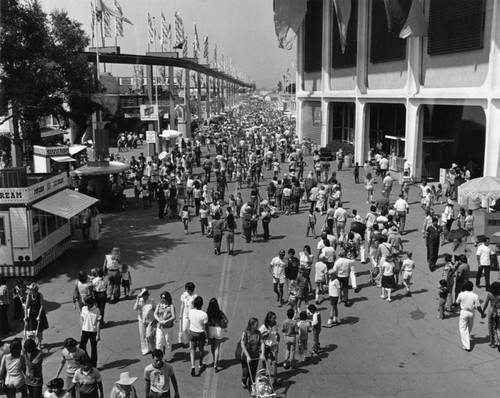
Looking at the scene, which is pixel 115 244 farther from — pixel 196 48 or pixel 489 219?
pixel 196 48

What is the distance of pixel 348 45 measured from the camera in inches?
1688

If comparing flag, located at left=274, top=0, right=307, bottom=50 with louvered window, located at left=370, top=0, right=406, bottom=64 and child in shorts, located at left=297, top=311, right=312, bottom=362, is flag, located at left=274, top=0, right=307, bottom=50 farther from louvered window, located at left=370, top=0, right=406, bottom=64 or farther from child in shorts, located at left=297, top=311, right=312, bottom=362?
child in shorts, located at left=297, top=311, right=312, bottom=362

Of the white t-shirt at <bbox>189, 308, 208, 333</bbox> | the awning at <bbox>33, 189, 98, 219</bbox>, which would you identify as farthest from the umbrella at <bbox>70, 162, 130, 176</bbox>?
the white t-shirt at <bbox>189, 308, 208, 333</bbox>

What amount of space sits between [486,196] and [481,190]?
247 mm

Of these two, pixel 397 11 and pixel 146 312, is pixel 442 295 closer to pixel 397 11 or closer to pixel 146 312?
pixel 146 312

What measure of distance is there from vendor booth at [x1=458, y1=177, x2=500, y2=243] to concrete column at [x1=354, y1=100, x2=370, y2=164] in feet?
71.7

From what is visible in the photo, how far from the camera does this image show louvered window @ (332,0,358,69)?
41.1m

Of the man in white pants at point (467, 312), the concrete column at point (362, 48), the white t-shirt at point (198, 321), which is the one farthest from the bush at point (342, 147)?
the white t-shirt at point (198, 321)

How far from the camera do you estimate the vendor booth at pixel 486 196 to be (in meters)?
17.3

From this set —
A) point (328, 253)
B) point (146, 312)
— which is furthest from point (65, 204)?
point (328, 253)

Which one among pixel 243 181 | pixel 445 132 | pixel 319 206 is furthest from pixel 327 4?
pixel 319 206

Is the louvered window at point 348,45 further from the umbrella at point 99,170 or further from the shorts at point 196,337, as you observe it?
the shorts at point 196,337

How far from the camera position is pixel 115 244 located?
1980 centimetres

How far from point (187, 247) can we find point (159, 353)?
11210mm
